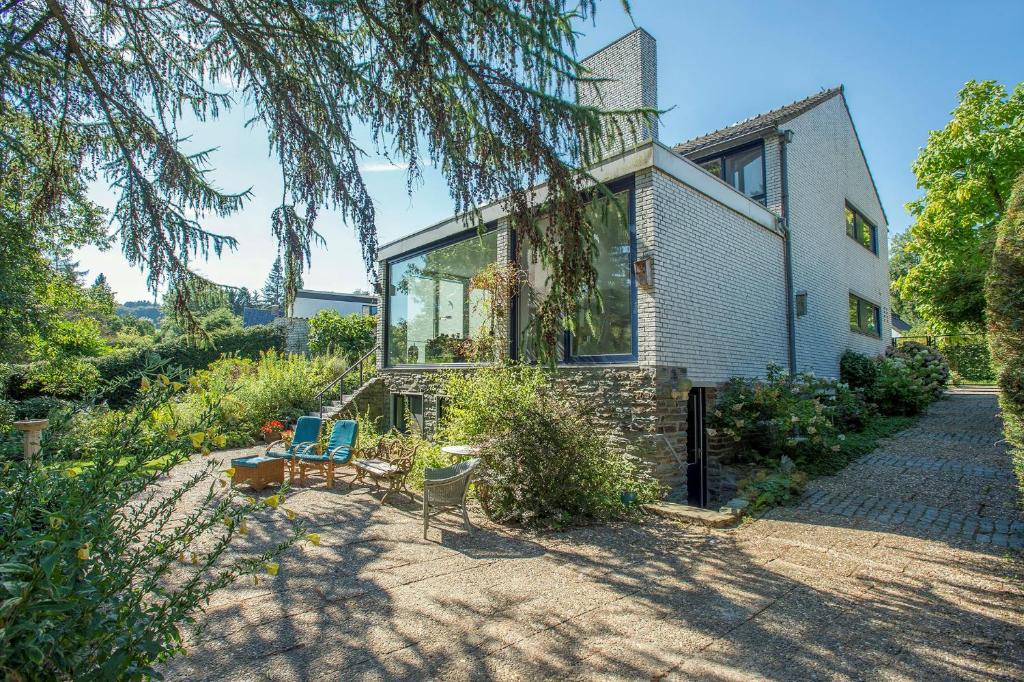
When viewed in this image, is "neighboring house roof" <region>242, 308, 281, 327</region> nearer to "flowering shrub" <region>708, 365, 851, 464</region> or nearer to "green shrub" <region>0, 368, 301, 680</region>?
"flowering shrub" <region>708, 365, 851, 464</region>

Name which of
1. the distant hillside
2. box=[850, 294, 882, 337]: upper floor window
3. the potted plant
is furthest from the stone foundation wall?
box=[850, 294, 882, 337]: upper floor window

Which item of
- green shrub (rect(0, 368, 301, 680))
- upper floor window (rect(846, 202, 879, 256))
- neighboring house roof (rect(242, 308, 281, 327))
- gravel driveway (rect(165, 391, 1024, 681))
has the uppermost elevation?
upper floor window (rect(846, 202, 879, 256))

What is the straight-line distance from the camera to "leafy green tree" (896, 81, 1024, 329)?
571 inches

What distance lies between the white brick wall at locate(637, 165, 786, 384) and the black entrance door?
395 millimetres

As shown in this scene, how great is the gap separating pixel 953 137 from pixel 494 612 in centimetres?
2025

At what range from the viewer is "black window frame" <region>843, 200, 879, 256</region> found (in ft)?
45.4

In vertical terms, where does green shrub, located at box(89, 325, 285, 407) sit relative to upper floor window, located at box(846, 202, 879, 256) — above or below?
below

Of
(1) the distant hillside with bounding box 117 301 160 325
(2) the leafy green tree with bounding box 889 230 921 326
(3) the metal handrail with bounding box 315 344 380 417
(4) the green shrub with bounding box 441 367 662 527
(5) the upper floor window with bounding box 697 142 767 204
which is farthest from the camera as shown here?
(2) the leafy green tree with bounding box 889 230 921 326

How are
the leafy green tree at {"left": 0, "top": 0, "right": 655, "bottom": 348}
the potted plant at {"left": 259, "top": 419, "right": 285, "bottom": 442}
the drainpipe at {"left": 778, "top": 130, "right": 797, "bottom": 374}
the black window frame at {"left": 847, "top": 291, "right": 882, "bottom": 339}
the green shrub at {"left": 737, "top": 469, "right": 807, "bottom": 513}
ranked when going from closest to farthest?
the leafy green tree at {"left": 0, "top": 0, "right": 655, "bottom": 348} < the green shrub at {"left": 737, "top": 469, "right": 807, "bottom": 513} < the drainpipe at {"left": 778, "top": 130, "right": 797, "bottom": 374} < the potted plant at {"left": 259, "top": 419, "right": 285, "bottom": 442} < the black window frame at {"left": 847, "top": 291, "right": 882, "bottom": 339}

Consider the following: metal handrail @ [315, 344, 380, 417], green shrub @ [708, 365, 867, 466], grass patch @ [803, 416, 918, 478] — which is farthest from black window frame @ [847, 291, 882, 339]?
metal handrail @ [315, 344, 380, 417]

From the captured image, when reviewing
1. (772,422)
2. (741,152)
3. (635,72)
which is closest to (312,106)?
(772,422)

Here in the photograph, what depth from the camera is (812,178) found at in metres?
11.7

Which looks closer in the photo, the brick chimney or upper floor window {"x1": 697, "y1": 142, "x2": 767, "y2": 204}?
the brick chimney

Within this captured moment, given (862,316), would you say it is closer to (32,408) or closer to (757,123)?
(757,123)
